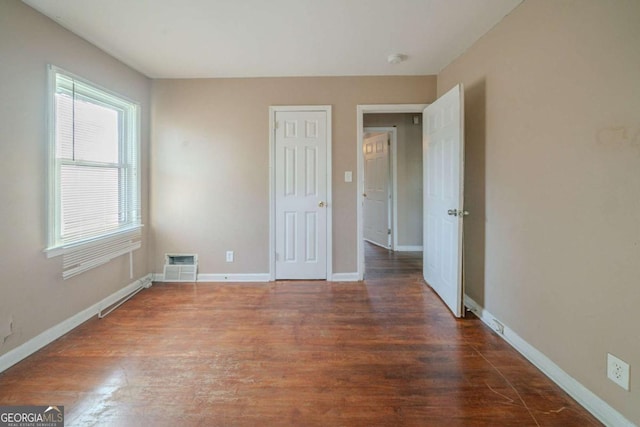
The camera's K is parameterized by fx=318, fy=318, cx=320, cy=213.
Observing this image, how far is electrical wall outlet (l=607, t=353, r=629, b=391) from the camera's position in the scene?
1.49m

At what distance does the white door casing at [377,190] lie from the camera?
5816mm

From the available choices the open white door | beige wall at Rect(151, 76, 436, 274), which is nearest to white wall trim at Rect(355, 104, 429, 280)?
beige wall at Rect(151, 76, 436, 274)

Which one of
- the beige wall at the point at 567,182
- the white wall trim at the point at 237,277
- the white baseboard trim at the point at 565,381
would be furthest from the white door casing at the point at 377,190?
the white baseboard trim at the point at 565,381

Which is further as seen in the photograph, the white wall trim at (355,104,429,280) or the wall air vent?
the wall air vent

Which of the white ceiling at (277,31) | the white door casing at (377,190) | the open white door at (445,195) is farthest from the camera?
the white door casing at (377,190)

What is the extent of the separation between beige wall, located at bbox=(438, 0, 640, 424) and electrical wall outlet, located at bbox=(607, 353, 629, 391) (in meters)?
0.03

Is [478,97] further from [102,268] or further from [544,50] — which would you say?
[102,268]

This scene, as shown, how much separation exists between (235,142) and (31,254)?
2184 millimetres

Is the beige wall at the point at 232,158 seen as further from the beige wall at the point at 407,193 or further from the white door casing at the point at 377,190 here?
the white door casing at the point at 377,190

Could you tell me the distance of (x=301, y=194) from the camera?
3840 mm

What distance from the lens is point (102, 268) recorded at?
303 cm

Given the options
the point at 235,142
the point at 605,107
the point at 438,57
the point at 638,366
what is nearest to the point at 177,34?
the point at 235,142

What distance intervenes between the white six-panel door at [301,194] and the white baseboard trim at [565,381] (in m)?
1.99

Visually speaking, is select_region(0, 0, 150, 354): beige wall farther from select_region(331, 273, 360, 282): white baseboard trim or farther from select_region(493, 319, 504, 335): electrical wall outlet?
select_region(493, 319, 504, 335): electrical wall outlet
